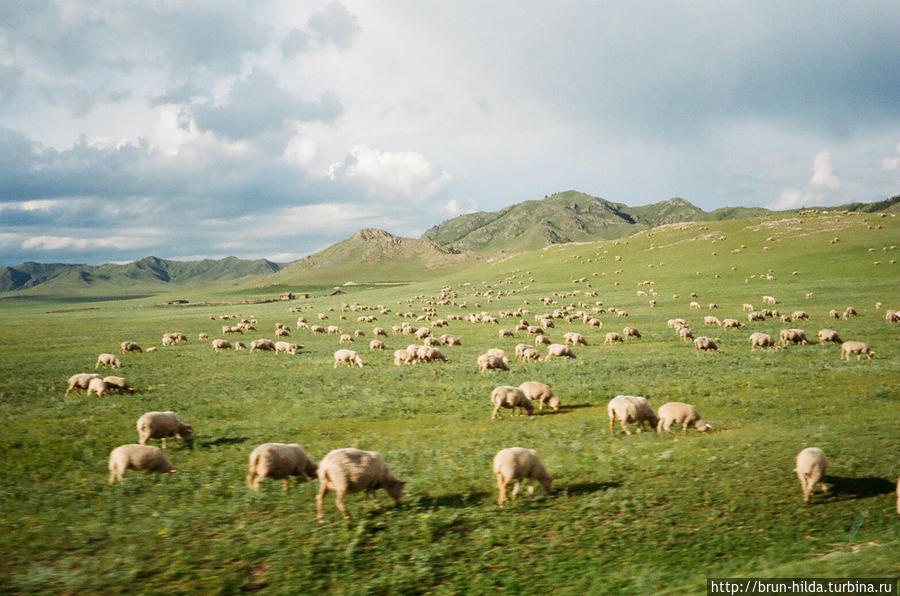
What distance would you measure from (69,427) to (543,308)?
61.5m

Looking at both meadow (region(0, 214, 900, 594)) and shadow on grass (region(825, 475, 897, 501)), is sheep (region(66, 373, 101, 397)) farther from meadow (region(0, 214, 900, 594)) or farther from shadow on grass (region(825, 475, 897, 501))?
shadow on grass (region(825, 475, 897, 501))

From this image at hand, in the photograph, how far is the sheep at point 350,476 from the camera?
37.7ft

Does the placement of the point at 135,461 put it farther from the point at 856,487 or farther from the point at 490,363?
the point at 490,363

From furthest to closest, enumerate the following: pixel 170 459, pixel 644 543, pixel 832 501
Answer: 1. pixel 170 459
2. pixel 832 501
3. pixel 644 543

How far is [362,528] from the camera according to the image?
35.7 ft

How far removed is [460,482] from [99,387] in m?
22.7

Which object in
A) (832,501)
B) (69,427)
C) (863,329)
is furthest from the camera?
(863,329)

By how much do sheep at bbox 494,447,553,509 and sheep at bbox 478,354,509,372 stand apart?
18074 millimetres

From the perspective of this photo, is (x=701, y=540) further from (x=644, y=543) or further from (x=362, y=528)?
(x=362, y=528)

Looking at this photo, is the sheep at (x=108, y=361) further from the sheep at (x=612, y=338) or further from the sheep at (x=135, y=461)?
the sheep at (x=612, y=338)

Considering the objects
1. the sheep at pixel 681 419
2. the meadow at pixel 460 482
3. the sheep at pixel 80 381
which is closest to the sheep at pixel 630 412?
the sheep at pixel 681 419

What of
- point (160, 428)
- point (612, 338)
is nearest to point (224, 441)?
point (160, 428)

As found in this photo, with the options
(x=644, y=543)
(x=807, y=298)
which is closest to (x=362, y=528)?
(x=644, y=543)

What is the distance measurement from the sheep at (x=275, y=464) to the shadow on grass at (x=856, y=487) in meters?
13.7
